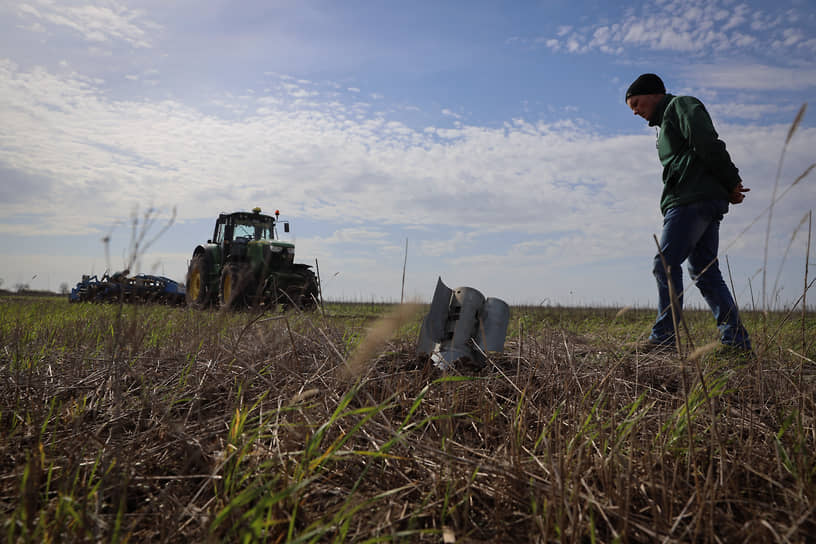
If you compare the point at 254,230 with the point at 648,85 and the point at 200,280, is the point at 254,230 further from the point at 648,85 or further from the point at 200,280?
the point at 648,85

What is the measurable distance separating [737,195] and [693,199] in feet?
1.25

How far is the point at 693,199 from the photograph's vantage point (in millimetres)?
3273

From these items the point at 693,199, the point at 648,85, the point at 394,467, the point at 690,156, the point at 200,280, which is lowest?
the point at 394,467

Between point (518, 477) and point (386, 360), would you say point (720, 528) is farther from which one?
point (386, 360)

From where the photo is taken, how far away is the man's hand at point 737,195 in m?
3.35

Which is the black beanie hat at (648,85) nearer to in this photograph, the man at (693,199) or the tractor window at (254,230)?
the man at (693,199)

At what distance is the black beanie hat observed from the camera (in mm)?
3596

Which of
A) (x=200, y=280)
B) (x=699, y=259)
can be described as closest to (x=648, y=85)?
(x=699, y=259)

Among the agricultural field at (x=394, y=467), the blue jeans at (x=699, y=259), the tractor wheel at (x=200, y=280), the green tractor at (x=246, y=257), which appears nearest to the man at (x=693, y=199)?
the blue jeans at (x=699, y=259)

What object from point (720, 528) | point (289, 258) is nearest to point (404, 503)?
point (720, 528)

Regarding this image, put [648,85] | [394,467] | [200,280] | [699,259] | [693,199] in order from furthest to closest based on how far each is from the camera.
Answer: [200,280]
[648,85]
[699,259]
[693,199]
[394,467]

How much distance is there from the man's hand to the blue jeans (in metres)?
0.08

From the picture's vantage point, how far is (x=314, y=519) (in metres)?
1.22

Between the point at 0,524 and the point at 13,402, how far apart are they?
1.23m
